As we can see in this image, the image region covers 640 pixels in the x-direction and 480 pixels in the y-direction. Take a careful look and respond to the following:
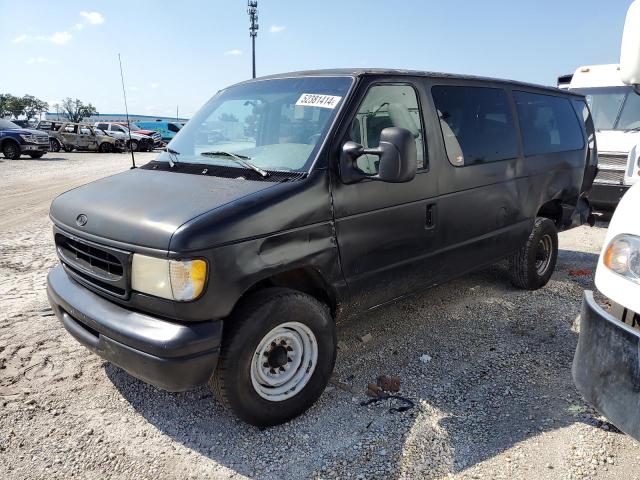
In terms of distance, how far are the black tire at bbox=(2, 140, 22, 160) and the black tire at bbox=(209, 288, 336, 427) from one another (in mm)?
21650

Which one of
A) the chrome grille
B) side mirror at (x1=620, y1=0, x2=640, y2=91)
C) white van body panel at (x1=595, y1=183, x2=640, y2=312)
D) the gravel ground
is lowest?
the gravel ground

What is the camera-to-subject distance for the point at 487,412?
2.99 meters

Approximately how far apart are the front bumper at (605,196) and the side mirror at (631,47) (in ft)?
18.9

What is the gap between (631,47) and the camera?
2.60 m

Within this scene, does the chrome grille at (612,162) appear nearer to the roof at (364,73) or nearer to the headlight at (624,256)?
the roof at (364,73)

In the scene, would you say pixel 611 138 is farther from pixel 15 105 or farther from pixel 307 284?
pixel 15 105

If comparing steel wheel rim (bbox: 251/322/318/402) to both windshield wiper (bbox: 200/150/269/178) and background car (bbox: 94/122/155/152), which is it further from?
background car (bbox: 94/122/155/152)

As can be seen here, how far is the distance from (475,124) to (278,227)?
86.9 inches

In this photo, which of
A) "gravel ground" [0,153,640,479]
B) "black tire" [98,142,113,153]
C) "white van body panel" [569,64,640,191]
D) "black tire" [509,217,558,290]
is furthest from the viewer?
"black tire" [98,142,113,153]

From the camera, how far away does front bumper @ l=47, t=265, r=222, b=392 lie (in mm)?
2355

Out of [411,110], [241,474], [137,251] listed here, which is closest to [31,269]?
[137,251]

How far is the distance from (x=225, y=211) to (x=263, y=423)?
4.18 ft

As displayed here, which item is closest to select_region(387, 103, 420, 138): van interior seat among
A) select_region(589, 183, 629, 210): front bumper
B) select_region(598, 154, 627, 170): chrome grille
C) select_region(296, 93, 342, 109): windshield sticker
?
select_region(296, 93, 342, 109): windshield sticker

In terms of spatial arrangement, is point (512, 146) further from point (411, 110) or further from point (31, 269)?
point (31, 269)
